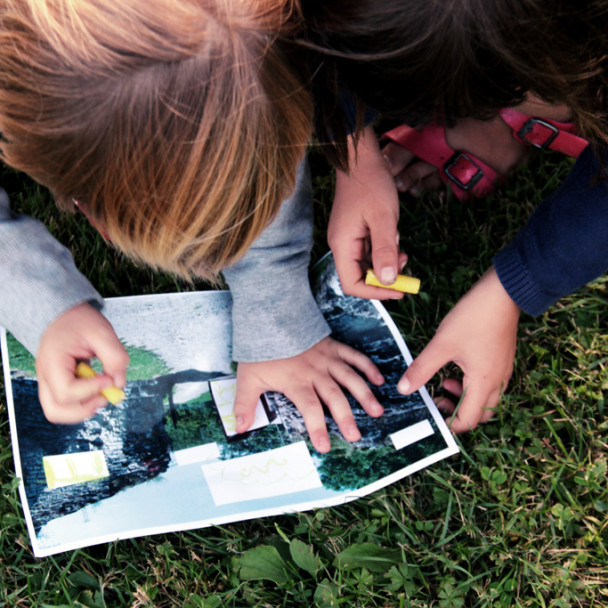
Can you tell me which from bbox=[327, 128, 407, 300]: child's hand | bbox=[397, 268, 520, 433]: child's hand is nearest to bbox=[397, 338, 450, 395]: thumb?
bbox=[397, 268, 520, 433]: child's hand

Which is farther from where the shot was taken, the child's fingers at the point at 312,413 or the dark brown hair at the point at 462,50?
the child's fingers at the point at 312,413

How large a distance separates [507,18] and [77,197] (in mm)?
483

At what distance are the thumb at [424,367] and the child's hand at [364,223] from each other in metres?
0.10

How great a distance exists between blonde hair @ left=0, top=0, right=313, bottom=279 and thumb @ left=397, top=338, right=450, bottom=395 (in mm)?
450

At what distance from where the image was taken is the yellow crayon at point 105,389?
85cm

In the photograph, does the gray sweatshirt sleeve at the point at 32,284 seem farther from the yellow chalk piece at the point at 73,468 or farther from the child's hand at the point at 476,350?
the child's hand at the point at 476,350

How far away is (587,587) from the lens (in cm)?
95

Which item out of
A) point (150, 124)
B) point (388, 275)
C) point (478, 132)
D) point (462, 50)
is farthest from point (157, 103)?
point (478, 132)

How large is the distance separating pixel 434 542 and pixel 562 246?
47cm

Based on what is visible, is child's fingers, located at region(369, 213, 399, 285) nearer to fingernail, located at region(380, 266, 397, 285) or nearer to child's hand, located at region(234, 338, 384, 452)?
fingernail, located at region(380, 266, 397, 285)

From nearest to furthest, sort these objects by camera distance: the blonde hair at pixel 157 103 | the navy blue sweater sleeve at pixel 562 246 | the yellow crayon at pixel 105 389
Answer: the blonde hair at pixel 157 103
the yellow crayon at pixel 105 389
the navy blue sweater sleeve at pixel 562 246

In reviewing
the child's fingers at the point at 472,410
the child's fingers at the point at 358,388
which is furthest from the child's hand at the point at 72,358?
the child's fingers at the point at 472,410

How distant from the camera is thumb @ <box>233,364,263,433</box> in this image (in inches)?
42.4

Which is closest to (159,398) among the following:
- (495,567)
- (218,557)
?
(218,557)
